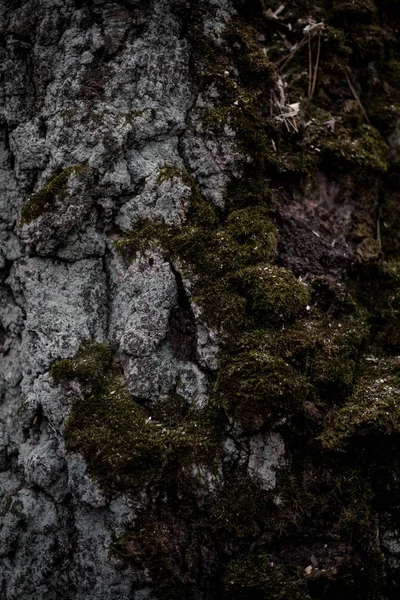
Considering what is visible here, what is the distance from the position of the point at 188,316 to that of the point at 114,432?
632mm

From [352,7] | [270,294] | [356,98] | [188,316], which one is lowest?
[188,316]

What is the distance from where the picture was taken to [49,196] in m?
2.31

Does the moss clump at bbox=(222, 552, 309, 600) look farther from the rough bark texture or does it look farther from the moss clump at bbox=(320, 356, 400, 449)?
the moss clump at bbox=(320, 356, 400, 449)

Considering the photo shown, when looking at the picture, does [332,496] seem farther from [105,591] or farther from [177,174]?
[177,174]

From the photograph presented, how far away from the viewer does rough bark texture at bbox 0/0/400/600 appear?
6.70 ft

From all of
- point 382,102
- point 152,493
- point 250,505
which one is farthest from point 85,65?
point 250,505

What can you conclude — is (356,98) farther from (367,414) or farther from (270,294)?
(367,414)

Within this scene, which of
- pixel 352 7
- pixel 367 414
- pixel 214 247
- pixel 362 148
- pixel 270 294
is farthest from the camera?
pixel 352 7

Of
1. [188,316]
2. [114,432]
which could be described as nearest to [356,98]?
[188,316]

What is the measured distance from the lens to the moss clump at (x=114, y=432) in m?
2.04

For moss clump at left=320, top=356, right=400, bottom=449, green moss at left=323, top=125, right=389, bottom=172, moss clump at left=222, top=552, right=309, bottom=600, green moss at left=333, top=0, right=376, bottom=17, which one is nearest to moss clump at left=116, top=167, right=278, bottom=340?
moss clump at left=320, top=356, right=400, bottom=449

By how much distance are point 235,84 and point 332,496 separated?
2.11 metres

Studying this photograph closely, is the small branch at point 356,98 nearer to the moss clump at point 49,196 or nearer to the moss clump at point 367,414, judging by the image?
the moss clump at point 367,414

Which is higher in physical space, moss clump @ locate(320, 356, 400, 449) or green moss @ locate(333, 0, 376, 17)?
green moss @ locate(333, 0, 376, 17)
